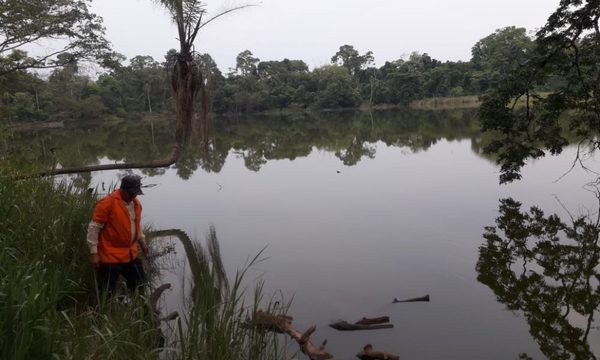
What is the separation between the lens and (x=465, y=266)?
7.09 meters

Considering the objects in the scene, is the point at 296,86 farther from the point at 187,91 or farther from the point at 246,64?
the point at 187,91

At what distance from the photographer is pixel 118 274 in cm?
444

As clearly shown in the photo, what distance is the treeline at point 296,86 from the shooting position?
176 feet

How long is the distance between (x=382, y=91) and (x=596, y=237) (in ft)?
209

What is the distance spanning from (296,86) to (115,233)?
68.2m

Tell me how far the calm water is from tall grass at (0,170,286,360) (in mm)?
1621

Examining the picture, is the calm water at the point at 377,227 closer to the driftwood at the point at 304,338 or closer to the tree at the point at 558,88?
the driftwood at the point at 304,338

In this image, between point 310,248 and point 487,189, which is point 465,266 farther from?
point 487,189

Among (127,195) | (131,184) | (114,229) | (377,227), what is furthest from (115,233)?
(377,227)

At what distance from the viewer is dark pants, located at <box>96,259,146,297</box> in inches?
172

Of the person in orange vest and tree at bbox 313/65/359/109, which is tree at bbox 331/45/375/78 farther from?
the person in orange vest

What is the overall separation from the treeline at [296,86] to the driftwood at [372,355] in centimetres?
4936

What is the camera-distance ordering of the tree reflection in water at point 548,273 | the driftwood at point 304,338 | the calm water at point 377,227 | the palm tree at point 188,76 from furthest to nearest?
the palm tree at point 188,76
the calm water at point 377,227
the tree reflection in water at point 548,273
the driftwood at point 304,338

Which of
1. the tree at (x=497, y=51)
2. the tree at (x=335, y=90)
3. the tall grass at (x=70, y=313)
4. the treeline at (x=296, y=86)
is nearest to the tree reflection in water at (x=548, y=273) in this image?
the tall grass at (x=70, y=313)
